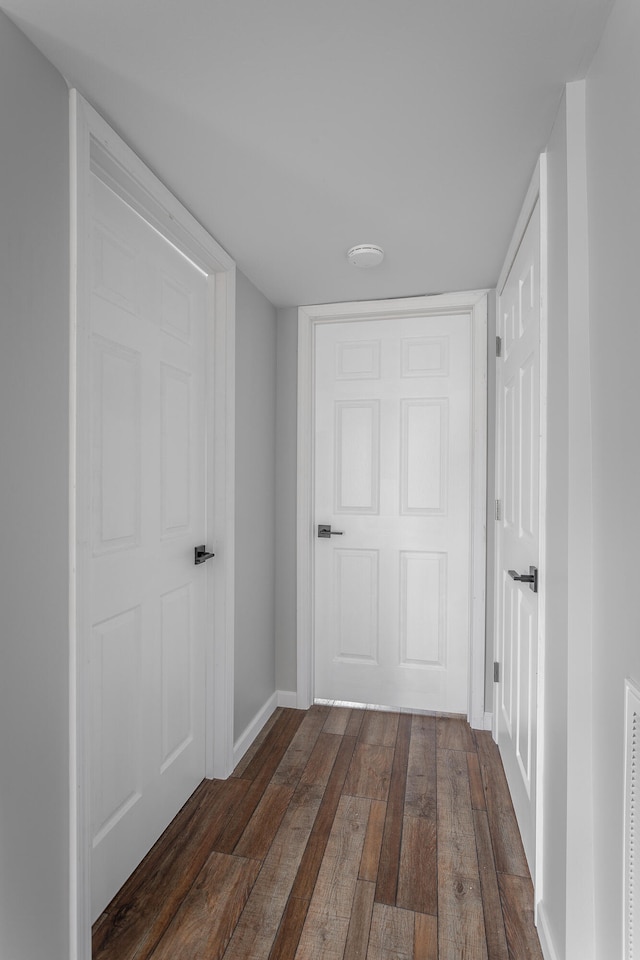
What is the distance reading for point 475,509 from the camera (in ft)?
8.55

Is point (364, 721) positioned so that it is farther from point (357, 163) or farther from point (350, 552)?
point (357, 163)

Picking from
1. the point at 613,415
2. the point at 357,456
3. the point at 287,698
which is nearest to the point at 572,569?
the point at 613,415

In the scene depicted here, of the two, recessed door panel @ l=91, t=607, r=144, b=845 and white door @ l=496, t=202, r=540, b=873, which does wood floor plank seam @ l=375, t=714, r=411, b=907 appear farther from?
recessed door panel @ l=91, t=607, r=144, b=845

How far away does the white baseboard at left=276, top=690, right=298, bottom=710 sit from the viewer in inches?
112

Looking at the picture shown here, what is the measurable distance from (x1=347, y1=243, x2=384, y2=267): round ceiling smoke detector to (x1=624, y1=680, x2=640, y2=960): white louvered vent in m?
1.77

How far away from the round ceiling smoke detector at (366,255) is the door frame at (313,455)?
0.53m

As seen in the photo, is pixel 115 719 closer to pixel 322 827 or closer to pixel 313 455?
pixel 322 827

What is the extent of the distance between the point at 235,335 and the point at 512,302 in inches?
45.3

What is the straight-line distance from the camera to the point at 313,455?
9.47 ft

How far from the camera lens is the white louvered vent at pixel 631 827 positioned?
891 millimetres

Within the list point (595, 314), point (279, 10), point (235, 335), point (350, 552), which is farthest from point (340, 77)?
point (350, 552)

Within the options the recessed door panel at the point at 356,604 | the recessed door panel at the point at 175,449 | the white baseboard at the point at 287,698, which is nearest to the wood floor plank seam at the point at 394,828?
the recessed door panel at the point at 356,604

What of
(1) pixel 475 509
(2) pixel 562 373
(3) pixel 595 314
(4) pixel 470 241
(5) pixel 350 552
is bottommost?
(5) pixel 350 552

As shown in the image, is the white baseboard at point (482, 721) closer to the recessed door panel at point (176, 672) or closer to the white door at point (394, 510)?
the white door at point (394, 510)
